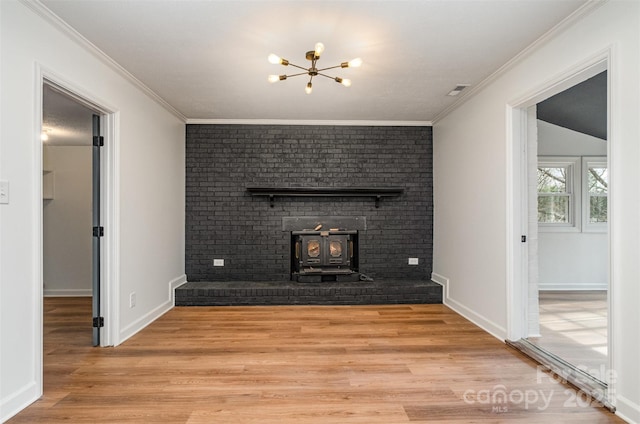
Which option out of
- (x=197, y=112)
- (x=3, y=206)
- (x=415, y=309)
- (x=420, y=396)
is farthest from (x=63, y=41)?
(x=415, y=309)

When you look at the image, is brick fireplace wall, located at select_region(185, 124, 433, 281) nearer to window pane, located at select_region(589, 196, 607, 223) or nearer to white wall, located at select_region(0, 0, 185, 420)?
white wall, located at select_region(0, 0, 185, 420)

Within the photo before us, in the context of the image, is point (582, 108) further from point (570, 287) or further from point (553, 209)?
point (570, 287)

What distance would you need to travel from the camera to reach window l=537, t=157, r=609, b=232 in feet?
17.1

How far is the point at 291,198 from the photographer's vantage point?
16.7 feet

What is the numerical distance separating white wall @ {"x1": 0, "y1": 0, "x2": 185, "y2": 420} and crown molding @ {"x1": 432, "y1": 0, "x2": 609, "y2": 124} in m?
3.39

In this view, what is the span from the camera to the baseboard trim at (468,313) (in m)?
3.30

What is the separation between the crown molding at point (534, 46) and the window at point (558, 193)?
83.6 inches

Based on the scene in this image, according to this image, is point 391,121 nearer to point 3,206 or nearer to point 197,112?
point 197,112

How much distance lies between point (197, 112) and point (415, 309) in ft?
12.1

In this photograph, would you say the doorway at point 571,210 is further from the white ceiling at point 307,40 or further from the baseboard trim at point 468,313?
the white ceiling at point 307,40

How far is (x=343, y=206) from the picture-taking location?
5121mm

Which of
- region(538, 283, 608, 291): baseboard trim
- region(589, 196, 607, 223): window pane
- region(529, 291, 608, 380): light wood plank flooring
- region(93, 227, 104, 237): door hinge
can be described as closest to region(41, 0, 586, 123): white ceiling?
region(93, 227, 104, 237): door hinge

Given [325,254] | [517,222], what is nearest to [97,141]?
[325,254]

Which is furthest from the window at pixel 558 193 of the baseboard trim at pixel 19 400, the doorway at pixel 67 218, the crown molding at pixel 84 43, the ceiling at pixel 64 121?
the doorway at pixel 67 218
